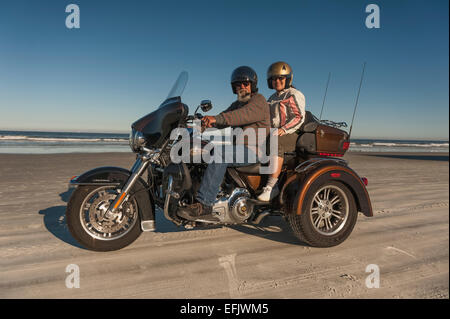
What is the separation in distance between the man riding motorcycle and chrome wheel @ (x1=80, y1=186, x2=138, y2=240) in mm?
613

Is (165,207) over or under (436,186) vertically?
over

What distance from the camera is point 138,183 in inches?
128

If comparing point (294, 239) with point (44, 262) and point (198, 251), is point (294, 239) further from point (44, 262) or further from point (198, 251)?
point (44, 262)

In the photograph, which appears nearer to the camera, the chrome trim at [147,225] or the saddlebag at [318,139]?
the chrome trim at [147,225]

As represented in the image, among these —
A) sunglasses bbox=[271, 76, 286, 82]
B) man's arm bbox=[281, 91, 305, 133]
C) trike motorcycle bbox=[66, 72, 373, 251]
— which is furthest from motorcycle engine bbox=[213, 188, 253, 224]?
sunglasses bbox=[271, 76, 286, 82]

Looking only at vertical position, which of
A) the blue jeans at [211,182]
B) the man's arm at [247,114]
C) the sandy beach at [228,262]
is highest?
the man's arm at [247,114]

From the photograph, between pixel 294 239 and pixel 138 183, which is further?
pixel 294 239

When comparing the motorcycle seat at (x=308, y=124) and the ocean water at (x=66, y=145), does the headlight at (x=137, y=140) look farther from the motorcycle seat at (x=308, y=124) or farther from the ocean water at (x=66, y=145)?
the ocean water at (x=66, y=145)

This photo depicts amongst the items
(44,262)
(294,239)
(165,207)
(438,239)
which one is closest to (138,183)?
(165,207)

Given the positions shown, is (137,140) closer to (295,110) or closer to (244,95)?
(244,95)

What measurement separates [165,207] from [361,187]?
8.05ft

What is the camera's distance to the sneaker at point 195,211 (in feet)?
10.4

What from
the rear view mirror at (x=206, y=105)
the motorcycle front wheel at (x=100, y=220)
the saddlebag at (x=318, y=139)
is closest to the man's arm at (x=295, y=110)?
the saddlebag at (x=318, y=139)

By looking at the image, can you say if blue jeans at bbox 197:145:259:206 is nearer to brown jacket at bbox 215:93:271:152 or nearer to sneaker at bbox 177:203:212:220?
sneaker at bbox 177:203:212:220
